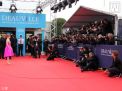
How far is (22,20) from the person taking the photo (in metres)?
28.2

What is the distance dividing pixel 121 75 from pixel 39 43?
13802mm

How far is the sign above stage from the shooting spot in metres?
27.7

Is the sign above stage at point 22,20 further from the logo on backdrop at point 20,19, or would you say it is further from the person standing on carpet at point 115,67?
the person standing on carpet at point 115,67

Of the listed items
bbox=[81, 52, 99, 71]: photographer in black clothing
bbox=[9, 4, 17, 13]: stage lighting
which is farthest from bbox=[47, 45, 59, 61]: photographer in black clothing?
bbox=[81, 52, 99, 71]: photographer in black clothing

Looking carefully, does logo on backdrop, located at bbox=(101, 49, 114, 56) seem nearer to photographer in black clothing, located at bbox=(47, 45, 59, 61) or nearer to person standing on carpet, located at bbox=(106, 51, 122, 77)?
person standing on carpet, located at bbox=(106, 51, 122, 77)

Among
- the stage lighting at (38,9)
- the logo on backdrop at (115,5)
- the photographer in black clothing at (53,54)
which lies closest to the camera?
the logo on backdrop at (115,5)

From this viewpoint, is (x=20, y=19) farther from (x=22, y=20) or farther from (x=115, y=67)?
(x=115, y=67)

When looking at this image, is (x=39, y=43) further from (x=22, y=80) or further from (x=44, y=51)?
(x=22, y=80)

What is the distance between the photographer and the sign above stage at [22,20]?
27703 millimetres

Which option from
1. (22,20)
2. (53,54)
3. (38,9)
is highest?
(38,9)

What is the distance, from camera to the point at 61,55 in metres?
25.3

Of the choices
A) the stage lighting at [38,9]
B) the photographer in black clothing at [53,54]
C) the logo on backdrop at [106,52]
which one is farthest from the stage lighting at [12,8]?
the logo on backdrop at [106,52]

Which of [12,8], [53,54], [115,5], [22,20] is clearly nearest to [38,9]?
[22,20]

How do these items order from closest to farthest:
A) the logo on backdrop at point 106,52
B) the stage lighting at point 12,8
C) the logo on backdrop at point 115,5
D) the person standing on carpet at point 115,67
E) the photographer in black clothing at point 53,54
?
the person standing on carpet at point 115,67 → the logo on backdrop at point 106,52 → the logo on backdrop at point 115,5 → the photographer in black clothing at point 53,54 → the stage lighting at point 12,8
